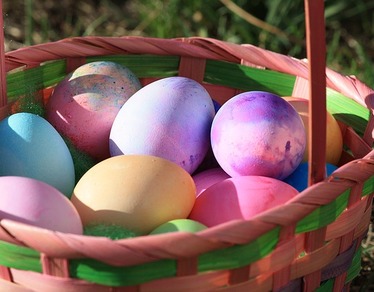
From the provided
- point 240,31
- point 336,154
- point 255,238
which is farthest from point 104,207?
A: point 240,31

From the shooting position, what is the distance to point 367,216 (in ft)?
4.01

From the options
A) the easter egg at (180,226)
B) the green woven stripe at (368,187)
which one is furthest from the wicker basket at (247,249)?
the easter egg at (180,226)

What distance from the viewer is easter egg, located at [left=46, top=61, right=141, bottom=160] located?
1415 mm

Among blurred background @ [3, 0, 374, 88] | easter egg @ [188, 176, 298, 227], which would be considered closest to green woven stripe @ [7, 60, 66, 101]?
easter egg @ [188, 176, 298, 227]

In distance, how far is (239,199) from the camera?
3.67 feet

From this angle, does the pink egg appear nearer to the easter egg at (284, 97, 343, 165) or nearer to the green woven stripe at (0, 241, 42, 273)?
the easter egg at (284, 97, 343, 165)

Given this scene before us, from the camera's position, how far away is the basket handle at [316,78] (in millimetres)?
1014

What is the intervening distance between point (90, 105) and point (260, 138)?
36cm

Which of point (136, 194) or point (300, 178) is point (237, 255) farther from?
point (300, 178)

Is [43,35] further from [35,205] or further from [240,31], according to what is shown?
[35,205]

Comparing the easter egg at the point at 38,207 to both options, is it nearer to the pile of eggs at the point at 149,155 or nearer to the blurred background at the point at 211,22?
the pile of eggs at the point at 149,155

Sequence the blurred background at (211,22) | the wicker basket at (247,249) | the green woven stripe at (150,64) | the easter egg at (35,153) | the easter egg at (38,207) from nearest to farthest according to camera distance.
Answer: the wicker basket at (247,249)
the easter egg at (38,207)
the easter egg at (35,153)
the green woven stripe at (150,64)
the blurred background at (211,22)

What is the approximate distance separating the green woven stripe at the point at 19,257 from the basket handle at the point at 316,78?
40cm

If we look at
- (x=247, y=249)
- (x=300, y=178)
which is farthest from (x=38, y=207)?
(x=300, y=178)
